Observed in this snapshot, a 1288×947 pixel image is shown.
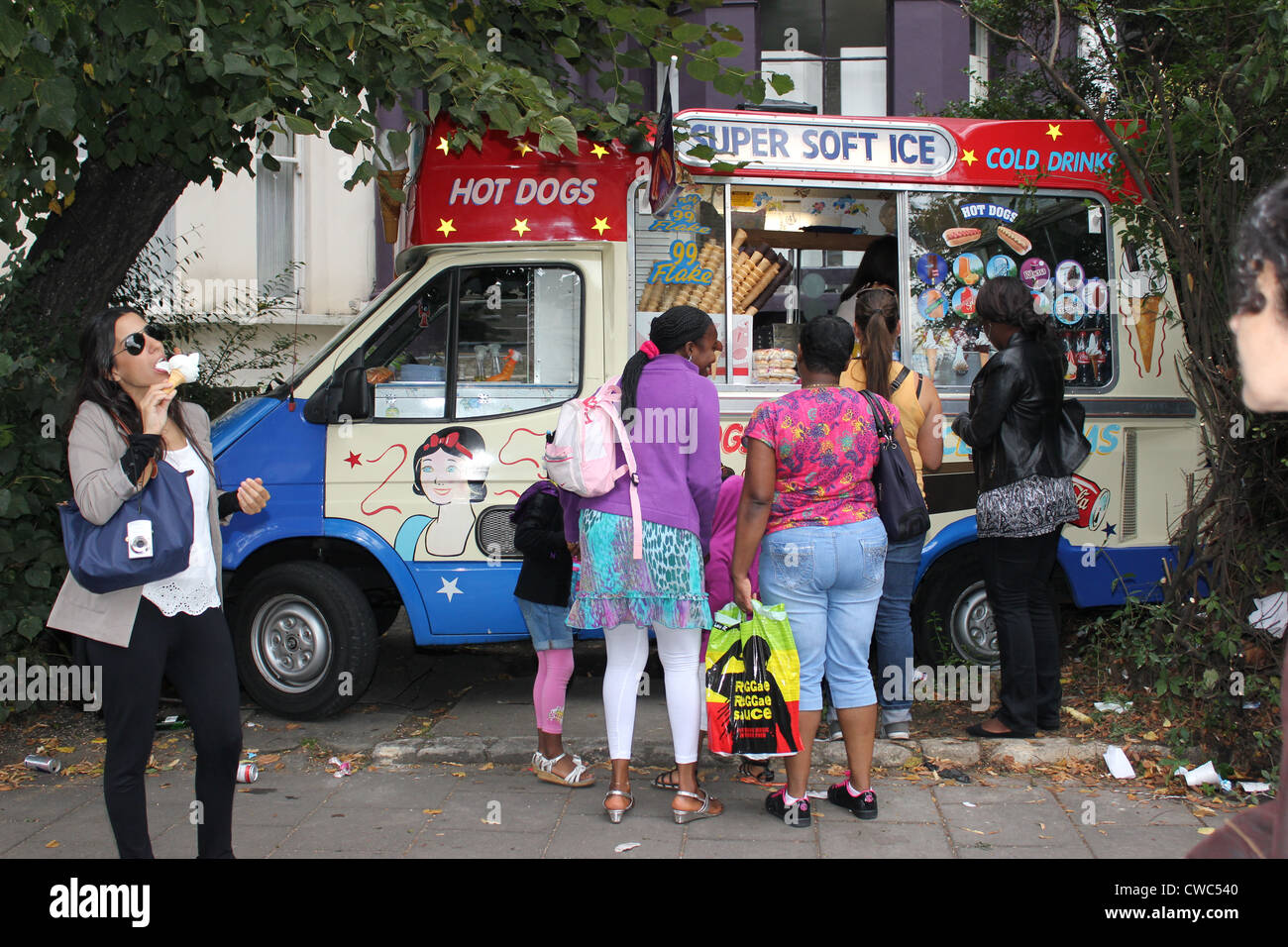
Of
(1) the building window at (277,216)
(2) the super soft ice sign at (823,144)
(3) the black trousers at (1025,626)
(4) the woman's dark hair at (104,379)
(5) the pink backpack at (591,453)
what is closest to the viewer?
(4) the woman's dark hair at (104,379)

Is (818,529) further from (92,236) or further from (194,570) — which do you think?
(92,236)

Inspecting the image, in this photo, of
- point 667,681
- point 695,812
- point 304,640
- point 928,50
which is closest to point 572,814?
point 695,812

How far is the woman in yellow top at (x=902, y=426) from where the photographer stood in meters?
5.26

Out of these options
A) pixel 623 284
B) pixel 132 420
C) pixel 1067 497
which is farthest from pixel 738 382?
pixel 132 420

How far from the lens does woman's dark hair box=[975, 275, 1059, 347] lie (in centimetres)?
516

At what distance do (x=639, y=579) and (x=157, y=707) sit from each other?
1716 millimetres

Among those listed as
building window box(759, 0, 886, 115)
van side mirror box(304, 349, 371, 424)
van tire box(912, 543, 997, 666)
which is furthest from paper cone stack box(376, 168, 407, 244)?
building window box(759, 0, 886, 115)

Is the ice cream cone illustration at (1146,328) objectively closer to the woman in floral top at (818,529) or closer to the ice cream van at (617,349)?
the ice cream van at (617,349)

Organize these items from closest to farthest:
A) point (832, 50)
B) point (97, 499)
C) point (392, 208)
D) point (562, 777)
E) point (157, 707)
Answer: point (97, 499), point (157, 707), point (562, 777), point (392, 208), point (832, 50)

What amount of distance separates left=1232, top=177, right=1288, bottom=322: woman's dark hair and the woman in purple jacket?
2788mm

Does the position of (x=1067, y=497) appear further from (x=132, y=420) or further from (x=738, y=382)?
(x=132, y=420)

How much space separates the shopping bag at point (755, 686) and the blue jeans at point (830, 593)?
0.21ft

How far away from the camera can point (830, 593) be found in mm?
4402

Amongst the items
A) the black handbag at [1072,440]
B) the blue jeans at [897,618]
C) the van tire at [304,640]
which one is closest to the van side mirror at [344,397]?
the van tire at [304,640]
